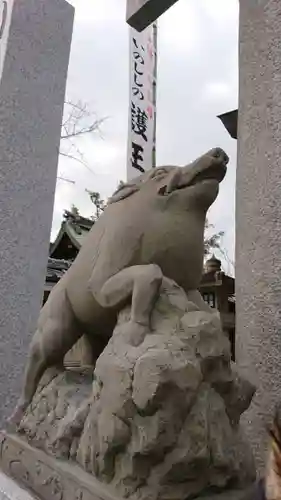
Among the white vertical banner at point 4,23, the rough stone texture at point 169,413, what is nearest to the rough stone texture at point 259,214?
the rough stone texture at point 169,413

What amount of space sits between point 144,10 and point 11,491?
1.56m

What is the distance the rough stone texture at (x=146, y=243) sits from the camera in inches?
36.1

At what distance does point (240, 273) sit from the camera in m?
1.25

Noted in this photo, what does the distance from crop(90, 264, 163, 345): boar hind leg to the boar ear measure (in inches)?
8.3

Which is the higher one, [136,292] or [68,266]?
[68,266]

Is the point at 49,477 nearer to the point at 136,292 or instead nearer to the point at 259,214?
the point at 136,292

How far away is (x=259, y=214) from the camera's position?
122 centimetres

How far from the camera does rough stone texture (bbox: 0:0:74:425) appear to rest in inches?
92.2

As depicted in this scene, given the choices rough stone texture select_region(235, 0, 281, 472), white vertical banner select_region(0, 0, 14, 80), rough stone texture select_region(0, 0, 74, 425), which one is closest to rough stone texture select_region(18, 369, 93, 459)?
rough stone texture select_region(235, 0, 281, 472)

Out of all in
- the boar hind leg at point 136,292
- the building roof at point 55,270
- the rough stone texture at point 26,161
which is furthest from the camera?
the building roof at point 55,270

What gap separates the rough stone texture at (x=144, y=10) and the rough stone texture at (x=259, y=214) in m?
0.33

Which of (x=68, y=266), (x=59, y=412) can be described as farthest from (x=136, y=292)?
(x=68, y=266)

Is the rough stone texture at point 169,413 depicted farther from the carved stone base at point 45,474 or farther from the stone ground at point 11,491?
the stone ground at point 11,491

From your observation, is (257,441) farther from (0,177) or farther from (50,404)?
(0,177)
